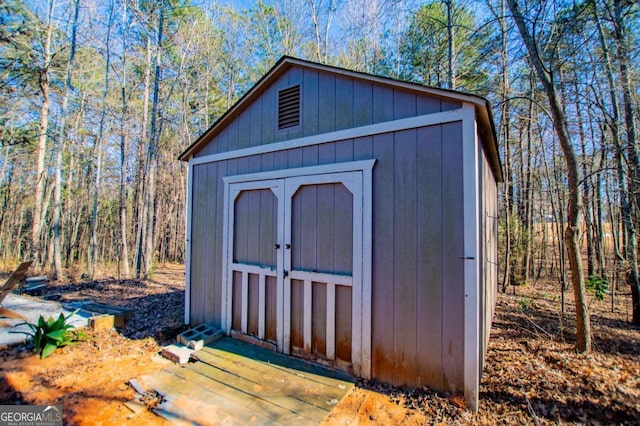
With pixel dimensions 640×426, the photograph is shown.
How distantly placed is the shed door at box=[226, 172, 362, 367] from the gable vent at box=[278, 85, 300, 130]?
0.73 meters

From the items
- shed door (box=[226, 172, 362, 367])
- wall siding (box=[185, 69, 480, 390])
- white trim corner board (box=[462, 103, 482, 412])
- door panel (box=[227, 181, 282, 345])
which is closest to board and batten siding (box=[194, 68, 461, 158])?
wall siding (box=[185, 69, 480, 390])

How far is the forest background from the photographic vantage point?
5.11 meters

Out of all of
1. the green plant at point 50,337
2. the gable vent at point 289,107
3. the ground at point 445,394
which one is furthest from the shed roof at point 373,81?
the green plant at point 50,337

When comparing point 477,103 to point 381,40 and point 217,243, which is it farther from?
point 381,40

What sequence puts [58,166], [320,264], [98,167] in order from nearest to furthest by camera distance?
[320,264] → [58,166] → [98,167]

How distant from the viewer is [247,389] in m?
2.73

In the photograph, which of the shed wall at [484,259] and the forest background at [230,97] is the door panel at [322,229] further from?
the forest background at [230,97]

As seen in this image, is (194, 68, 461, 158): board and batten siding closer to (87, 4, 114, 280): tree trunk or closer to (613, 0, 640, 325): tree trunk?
(613, 0, 640, 325): tree trunk

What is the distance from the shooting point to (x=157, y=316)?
191 inches

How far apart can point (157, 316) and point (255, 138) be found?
347 centimetres

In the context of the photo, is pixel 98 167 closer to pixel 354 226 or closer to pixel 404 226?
pixel 354 226

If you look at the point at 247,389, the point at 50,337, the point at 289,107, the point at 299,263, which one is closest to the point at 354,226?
the point at 299,263

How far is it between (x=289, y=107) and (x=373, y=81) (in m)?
1.16

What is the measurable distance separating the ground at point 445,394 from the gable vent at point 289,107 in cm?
300
